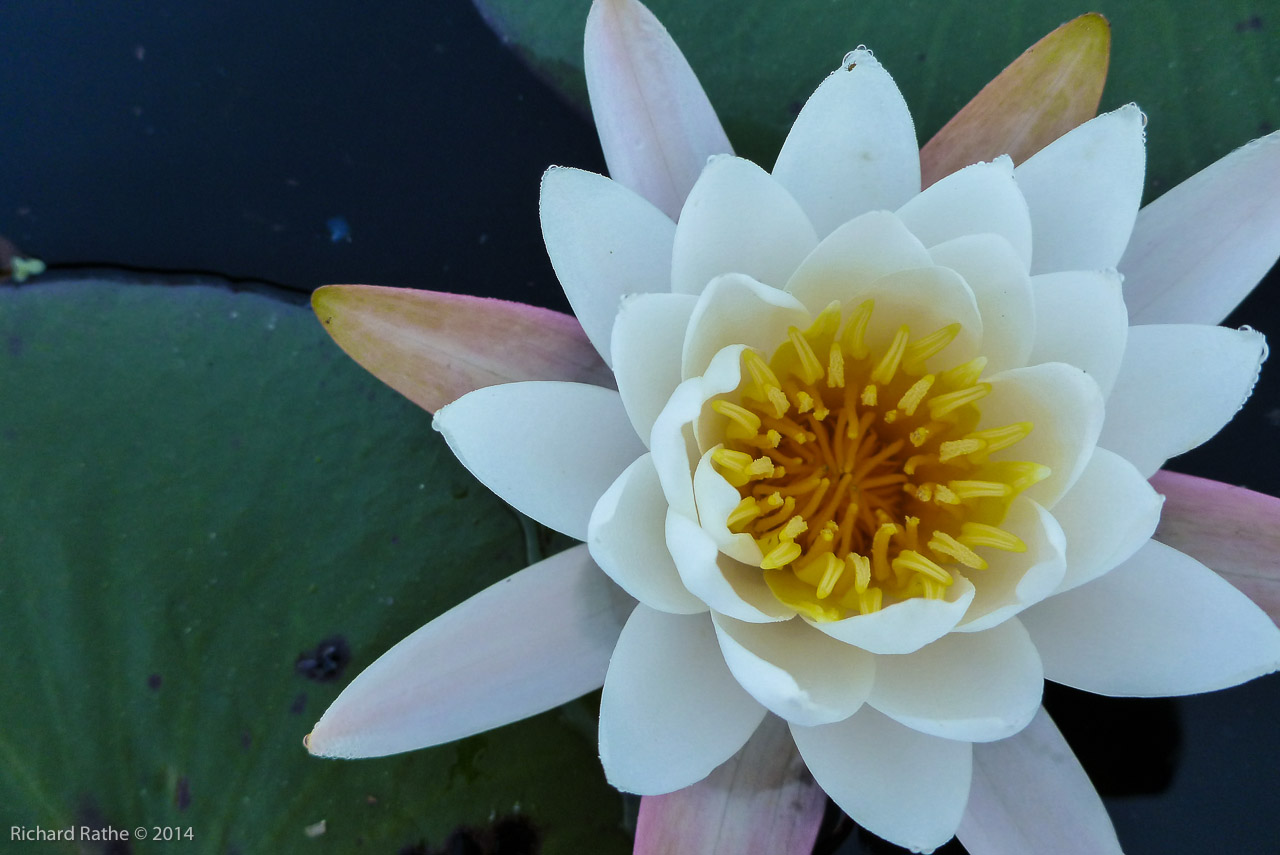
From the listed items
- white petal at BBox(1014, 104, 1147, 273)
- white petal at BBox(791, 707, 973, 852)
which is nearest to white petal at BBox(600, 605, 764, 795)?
white petal at BBox(791, 707, 973, 852)

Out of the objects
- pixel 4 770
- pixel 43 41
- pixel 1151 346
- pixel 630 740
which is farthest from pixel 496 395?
pixel 43 41

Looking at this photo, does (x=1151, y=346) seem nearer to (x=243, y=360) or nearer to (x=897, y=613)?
(x=897, y=613)

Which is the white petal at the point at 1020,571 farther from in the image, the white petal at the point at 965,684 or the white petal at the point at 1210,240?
the white petal at the point at 1210,240

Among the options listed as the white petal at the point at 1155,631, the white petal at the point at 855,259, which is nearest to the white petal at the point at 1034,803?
the white petal at the point at 1155,631

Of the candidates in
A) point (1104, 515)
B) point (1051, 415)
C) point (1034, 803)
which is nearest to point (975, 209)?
point (1051, 415)


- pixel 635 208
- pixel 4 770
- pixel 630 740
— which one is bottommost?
pixel 4 770
